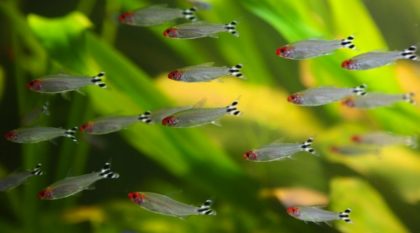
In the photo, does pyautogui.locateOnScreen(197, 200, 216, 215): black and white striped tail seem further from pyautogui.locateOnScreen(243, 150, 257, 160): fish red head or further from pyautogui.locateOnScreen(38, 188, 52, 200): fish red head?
pyautogui.locateOnScreen(38, 188, 52, 200): fish red head

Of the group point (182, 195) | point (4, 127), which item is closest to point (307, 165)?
point (182, 195)

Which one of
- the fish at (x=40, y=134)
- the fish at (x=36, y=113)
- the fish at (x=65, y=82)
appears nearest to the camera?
the fish at (x=65, y=82)

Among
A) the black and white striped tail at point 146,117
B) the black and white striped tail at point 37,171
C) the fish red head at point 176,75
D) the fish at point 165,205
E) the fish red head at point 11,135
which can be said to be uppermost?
the fish red head at point 176,75

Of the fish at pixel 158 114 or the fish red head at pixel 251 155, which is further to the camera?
the fish at pixel 158 114

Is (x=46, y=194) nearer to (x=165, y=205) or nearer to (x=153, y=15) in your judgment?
(x=165, y=205)

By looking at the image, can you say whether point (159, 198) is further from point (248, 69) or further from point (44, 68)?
point (44, 68)

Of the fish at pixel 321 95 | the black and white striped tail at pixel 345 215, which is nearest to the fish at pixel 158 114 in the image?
the fish at pixel 321 95

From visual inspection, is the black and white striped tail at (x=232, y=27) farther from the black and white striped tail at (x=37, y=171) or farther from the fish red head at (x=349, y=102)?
the black and white striped tail at (x=37, y=171)

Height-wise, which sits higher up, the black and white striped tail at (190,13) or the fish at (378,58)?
the black and white striped tail at (190,13)

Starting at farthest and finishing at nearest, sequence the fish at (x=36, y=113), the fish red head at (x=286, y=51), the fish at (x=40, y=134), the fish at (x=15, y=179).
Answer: the fish at (x=36, y=113), the fish at (x=15, y=179), the fish at (x=40, y=134), the fish red head at (x=286, y=51)
